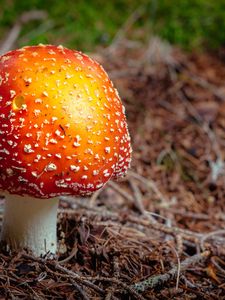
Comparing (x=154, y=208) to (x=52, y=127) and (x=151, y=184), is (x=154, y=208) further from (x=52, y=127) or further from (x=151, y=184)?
(x=52, y=127)

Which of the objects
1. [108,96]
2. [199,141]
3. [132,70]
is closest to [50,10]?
[132,70]

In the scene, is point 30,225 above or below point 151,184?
above

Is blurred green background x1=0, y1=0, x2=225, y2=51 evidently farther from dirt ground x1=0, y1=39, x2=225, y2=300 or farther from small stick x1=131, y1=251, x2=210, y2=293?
small stick x1=131, y1=251, x2=210, y2=293

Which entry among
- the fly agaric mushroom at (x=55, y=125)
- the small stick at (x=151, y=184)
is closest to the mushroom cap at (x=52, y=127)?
the fly agaric mushroom at (x=55, y=125)

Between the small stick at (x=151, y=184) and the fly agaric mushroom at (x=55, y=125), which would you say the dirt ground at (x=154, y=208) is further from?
the fly agaric mushroom at (x=55, y=125)

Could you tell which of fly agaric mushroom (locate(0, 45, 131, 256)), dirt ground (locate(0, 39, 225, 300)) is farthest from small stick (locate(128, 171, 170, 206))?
fly agaric mushroom (locate(0, 45, 131, 256))

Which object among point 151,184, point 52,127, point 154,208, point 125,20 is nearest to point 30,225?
point 52,127
